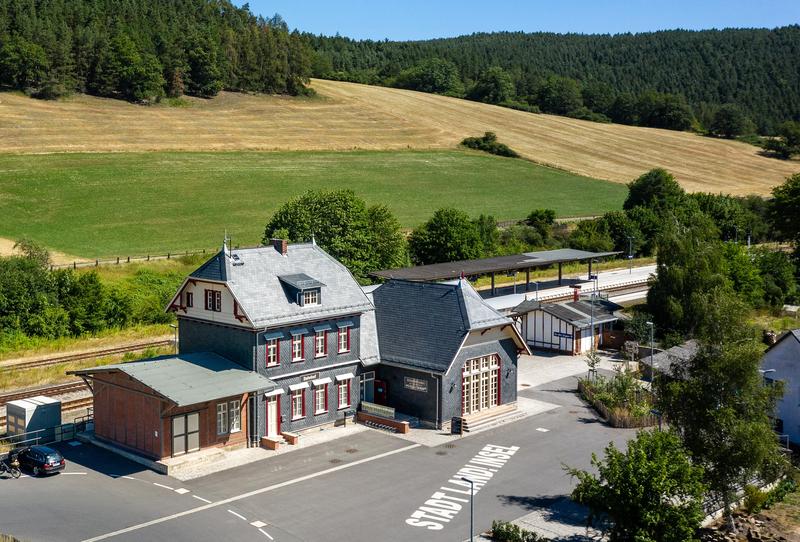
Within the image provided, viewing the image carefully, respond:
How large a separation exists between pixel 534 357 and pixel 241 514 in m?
33.1

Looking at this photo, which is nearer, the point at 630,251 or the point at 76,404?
the point at 76,404

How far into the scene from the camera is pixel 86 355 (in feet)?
185

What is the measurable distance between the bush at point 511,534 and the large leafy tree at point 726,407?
7060mm

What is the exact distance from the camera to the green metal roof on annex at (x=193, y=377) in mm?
37781

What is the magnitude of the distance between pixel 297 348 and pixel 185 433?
7.08m

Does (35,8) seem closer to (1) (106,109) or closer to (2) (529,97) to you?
(1) (106,109)

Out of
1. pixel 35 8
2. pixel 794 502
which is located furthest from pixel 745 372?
pixel 35 8

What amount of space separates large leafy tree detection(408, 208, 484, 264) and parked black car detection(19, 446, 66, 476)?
54.3 m

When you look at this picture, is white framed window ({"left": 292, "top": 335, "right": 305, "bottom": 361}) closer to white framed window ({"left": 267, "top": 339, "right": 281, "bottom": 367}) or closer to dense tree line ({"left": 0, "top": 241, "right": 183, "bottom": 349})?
white framed window ({"left": 267, "top": 339, "right": 281, "bottom": 367})

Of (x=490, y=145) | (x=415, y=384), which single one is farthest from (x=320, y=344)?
(x=490, y=145)

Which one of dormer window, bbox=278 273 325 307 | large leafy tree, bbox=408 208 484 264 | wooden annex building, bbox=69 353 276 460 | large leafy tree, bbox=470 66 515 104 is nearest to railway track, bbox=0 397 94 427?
wooden annex building, bbox=69 353 276 460

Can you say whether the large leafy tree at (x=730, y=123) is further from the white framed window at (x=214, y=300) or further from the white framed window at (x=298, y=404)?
the white framed window at (x=214, y=300)

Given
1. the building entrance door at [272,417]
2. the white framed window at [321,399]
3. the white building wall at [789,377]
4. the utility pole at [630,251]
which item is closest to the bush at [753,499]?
the white building wall at [789,377]

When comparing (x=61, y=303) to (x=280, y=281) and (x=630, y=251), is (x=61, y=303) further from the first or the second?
(x=630, y=251)
